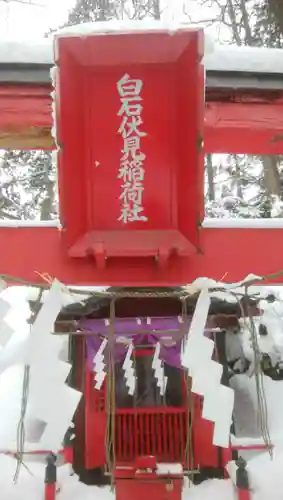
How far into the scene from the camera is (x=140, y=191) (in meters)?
3.20

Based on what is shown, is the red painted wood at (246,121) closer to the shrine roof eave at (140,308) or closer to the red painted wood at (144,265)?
the red painted wood at (144,265)

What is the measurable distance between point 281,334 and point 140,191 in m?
6.53

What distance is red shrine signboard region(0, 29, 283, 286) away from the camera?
3.03 meters

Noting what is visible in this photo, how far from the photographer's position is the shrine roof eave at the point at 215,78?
141 inches

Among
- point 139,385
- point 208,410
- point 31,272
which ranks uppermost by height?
point 31,272

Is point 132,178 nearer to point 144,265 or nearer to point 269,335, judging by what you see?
point 144,265

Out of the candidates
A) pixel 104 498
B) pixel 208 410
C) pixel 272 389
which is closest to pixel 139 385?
pixel 104 498

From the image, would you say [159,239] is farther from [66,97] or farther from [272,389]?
[272,389]

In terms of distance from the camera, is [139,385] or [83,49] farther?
[139,385]

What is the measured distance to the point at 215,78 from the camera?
3656mm

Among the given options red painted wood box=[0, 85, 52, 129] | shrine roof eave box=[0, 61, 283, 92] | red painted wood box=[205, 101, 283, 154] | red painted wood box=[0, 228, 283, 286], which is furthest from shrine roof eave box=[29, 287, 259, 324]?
shrine roof eave box=[0, 61, 283, 92]

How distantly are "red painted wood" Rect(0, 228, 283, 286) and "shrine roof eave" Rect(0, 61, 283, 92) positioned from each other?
1.01 metres

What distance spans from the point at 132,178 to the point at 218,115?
1055 millimetres

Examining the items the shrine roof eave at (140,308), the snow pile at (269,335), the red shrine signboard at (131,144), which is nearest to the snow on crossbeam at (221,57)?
the red shrine signboard at (131,144)
